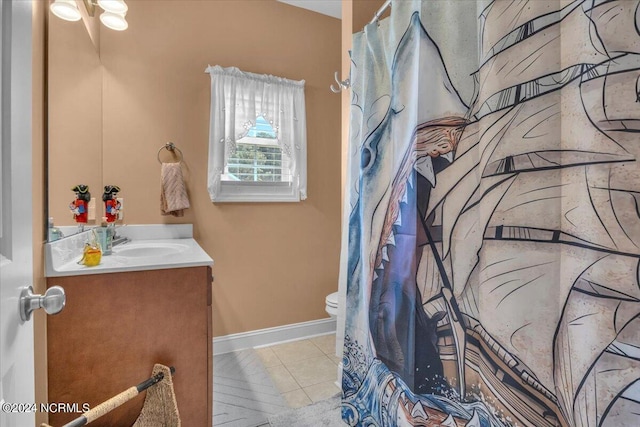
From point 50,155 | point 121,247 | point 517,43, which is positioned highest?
point 517,43

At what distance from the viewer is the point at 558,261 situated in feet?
2.44

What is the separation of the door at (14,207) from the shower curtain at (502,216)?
3.43ft

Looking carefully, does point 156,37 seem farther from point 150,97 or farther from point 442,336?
point 442,336

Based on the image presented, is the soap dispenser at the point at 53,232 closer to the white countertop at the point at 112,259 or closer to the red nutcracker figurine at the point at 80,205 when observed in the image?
the white countertop at the point at 112,259

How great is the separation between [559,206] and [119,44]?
2635 millimetres

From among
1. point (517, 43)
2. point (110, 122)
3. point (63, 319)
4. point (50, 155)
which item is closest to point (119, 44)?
point (110, 122)

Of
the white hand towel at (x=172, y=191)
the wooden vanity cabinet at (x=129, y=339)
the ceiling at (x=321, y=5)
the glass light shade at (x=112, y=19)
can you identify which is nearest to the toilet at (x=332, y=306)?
the wooden vanity cabinet at (x=129, y=339)

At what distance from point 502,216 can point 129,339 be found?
1467 millimetres

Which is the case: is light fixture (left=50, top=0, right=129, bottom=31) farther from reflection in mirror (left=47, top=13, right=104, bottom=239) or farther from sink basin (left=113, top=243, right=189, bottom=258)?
sink basin (left=113, top=243, right=189, bottom=258)

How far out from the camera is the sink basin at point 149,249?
1.85m

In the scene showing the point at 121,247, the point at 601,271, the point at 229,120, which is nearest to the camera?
the point at 601,271

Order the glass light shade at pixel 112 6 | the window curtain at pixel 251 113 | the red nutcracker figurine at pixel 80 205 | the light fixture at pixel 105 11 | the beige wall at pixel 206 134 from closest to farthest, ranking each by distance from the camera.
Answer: the light fixture at pixel 105 11 → the red nutcracker figurine at pixel 80 205 → the glass light shade at pixel 112 6 → the beige wall at pixel 206 134 → the window curtain at pixel 251 113

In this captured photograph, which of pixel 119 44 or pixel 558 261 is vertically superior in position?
pixel 119 44

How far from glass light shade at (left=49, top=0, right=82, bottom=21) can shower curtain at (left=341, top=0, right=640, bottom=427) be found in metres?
1.37
